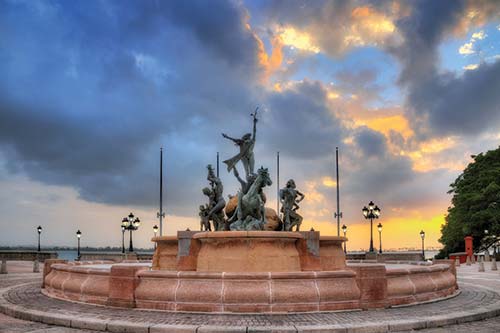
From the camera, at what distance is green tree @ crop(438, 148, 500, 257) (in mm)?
45156

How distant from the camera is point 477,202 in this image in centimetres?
4641

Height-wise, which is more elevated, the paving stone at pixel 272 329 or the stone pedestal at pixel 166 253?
the stone pedestal at pixel 166 253

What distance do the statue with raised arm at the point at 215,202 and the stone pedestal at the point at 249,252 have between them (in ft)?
20.5

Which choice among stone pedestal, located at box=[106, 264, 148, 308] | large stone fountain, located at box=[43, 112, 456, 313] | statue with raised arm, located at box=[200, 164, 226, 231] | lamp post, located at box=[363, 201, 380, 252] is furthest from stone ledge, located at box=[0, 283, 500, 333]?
lamp post, located at box=[363, 201, 380, 252]

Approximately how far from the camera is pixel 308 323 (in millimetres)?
8648

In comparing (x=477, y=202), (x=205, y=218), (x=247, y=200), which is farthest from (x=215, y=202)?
(x=477, y=202)

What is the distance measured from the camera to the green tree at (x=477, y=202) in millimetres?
45156

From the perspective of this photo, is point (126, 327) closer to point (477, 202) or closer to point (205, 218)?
point (205, 218)

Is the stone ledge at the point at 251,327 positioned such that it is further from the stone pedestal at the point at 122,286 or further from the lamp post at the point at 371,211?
the lamp post at the point at 371,211

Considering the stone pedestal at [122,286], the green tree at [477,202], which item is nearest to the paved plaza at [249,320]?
the stone pedestal at [122,286]

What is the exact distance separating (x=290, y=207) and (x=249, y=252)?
9663 mm

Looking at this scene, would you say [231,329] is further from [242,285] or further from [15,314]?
[15,314]

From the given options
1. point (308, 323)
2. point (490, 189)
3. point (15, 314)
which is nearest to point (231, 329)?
point (308, 323)

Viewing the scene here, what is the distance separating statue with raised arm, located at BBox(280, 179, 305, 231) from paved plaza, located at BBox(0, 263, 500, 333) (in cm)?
1046
